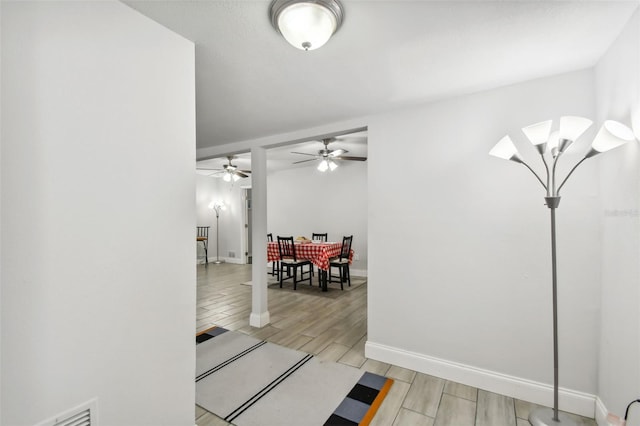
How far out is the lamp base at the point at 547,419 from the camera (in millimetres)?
1692

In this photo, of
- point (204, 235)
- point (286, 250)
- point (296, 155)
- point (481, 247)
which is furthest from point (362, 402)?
point (204, 235)

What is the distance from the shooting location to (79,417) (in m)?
1.10

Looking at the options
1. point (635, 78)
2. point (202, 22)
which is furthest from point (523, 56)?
point (202, 22)

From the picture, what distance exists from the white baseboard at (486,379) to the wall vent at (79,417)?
2.08 metres

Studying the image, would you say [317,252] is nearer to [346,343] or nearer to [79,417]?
[346,343]

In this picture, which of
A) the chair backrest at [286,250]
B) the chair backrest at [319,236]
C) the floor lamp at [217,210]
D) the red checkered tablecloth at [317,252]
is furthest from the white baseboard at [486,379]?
the floor lamp at [217,210]

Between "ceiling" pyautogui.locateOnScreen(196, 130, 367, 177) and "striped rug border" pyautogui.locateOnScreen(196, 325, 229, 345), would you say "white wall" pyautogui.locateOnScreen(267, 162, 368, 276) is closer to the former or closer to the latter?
"ceiling" pyautogui.locateOnScreen(196, 130, 367, 177)

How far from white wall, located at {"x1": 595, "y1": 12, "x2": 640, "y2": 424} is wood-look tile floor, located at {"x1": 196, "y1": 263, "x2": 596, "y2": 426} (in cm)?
52

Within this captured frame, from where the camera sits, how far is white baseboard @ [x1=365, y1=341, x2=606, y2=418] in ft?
6.11

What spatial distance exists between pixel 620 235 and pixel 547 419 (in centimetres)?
121

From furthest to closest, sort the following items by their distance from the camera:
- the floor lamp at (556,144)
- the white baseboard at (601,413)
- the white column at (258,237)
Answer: the white column at (258,237) < the white baseboard at (601,413) < the floor lamp at (556,144)

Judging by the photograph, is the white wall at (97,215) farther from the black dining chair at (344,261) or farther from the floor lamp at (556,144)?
the black dining chair at (344,261)

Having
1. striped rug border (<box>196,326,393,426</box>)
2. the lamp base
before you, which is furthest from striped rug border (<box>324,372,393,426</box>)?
the lamp base

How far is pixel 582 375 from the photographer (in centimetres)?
186
